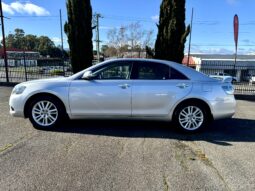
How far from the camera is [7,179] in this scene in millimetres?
3406

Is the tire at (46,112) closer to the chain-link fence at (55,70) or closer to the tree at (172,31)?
the tree at (172,31)

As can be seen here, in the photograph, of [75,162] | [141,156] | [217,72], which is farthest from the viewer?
[217,72]

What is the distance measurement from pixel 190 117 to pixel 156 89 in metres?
0.96

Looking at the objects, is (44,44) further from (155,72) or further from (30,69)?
(155,72)

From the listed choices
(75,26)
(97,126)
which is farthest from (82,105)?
(75,26)

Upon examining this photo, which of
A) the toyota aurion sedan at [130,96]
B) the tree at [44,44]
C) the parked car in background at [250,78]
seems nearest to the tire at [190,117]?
the toyota aurion sedan at [130,96]

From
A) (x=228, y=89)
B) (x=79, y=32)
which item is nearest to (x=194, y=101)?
(x=228, y=89)

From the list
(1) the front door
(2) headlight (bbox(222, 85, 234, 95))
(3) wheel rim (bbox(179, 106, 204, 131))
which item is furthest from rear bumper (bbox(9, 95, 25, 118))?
(2) headlight (bbox(222, 85, 234, 95))

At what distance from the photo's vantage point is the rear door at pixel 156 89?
5.48 meters

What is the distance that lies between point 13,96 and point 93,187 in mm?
3315

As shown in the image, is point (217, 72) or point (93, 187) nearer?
point (93, 187)

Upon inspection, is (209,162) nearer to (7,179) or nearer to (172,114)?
(172,114)

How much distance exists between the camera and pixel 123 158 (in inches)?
165

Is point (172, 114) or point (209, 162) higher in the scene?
point (172, 114)
